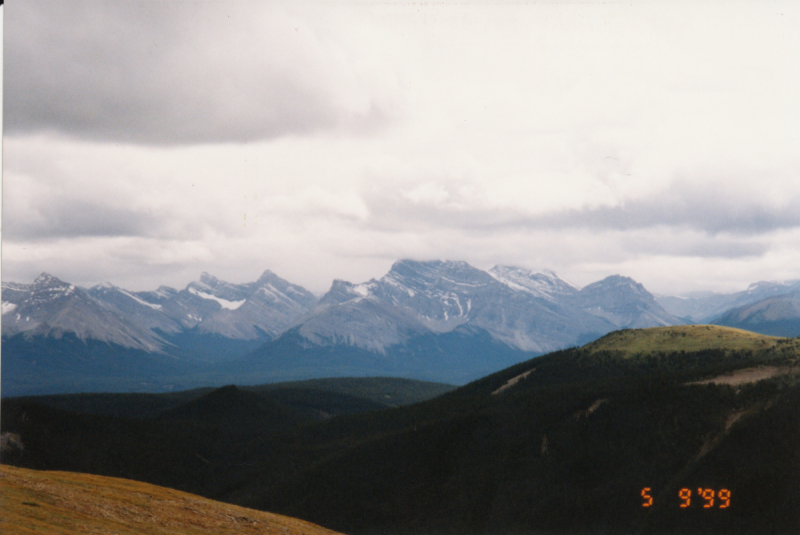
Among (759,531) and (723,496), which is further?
(723,496)

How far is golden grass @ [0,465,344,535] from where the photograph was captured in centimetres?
8506

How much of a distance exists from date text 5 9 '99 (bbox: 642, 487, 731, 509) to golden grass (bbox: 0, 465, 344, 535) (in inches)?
3322

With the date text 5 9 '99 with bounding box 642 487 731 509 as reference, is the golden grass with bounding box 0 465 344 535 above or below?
above

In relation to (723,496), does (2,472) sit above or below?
above

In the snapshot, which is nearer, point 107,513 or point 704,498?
point 107,513

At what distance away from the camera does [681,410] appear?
19075cm

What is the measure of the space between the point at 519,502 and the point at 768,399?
7241cm

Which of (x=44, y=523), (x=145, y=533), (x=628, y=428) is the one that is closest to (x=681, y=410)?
(x=628, y=428)

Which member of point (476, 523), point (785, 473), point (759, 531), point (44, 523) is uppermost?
point (44, 523)

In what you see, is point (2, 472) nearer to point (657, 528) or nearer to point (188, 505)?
point (188, 505)

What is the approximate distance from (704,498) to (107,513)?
5532 inches

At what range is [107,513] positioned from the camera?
102 meters

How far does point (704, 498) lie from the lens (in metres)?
172

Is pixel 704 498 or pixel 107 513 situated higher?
pixel 107 513
